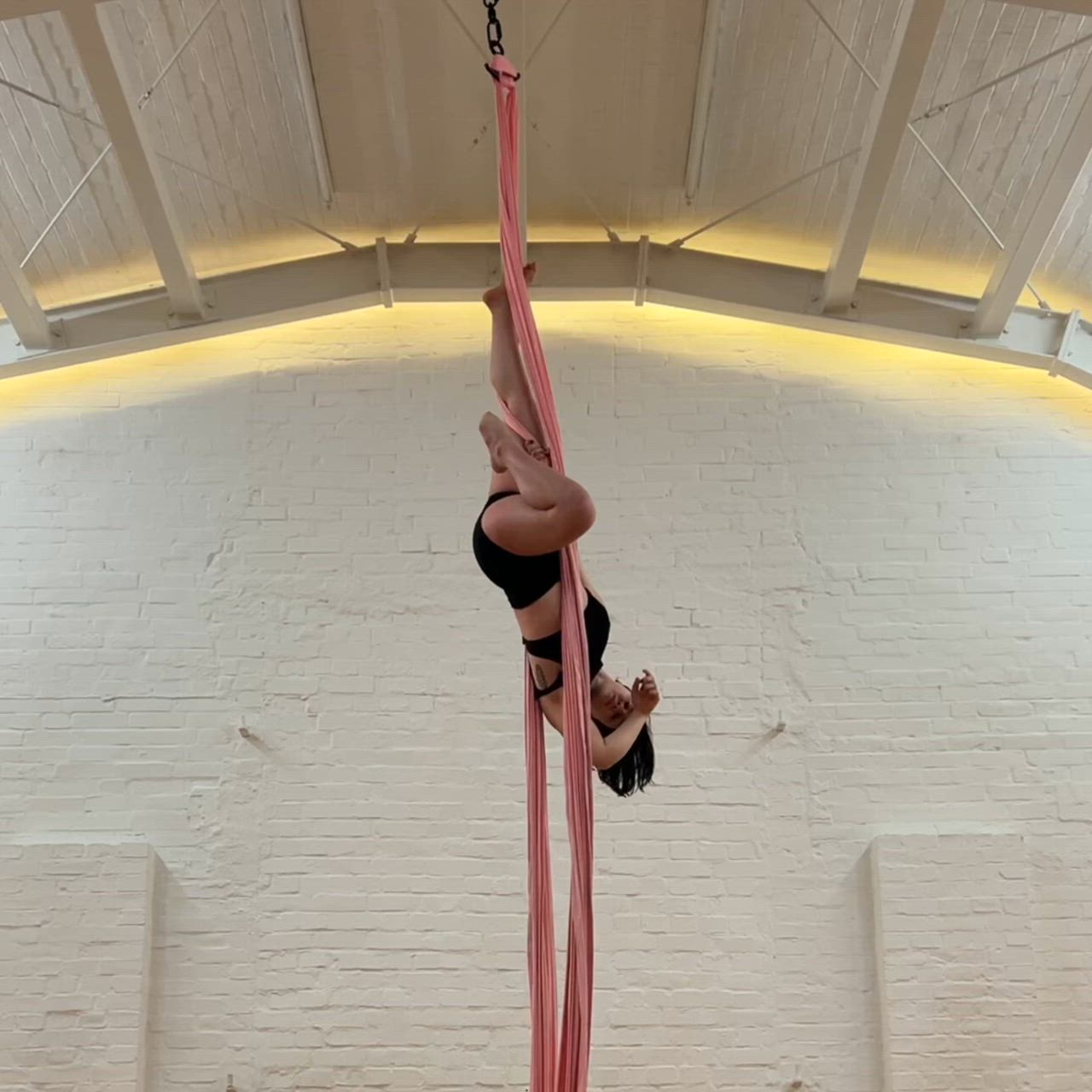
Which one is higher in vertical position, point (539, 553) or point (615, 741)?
point (539, 553)

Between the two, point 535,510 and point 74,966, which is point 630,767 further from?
point 74,966

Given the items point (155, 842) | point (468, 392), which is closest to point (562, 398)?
point (468, 392)

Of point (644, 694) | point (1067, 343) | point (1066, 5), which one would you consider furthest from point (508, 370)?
point (1067, 343)

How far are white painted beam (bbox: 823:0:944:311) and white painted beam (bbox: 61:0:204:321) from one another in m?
2.75

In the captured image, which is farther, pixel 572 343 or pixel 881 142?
pixel 572 343

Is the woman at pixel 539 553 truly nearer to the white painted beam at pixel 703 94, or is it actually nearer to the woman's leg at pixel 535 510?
the woman's leg at pixel 535 510

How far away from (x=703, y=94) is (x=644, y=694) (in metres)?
2.91

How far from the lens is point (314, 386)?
245 inches

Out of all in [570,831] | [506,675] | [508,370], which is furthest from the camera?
[506,675]

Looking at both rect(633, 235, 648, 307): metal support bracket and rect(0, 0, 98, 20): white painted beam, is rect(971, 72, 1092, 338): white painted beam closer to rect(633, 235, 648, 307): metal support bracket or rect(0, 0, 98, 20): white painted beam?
rect(633, 235, 648, 307): metal support bracket

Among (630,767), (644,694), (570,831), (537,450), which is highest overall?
(537,450)

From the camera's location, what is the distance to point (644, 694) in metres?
3.58

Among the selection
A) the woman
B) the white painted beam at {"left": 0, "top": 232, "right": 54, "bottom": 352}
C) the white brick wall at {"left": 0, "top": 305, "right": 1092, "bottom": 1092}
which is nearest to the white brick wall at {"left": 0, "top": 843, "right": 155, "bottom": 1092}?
the white brick wall at {"left": 0, "top": 305, "right": 1092, "bottom": 1092}

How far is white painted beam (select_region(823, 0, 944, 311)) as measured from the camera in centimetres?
479
